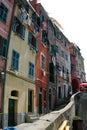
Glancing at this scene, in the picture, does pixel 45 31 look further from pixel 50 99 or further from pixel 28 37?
pixel 50 99

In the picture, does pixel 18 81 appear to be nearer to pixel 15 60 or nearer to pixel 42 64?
pixel 15 60

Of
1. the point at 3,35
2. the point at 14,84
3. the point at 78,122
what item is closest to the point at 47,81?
the point at 14,84

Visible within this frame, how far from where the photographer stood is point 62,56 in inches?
1411

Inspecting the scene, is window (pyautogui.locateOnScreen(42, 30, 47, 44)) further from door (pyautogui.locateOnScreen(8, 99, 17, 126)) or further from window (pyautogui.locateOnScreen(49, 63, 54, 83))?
door (pyautogui.locateOnScreen(8, 99, 17, 126))

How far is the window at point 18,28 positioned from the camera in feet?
65.2

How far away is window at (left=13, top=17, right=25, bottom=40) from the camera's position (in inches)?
783

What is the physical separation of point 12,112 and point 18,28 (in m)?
7.27

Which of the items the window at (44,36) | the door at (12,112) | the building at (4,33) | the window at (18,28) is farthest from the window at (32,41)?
the door at (12,112)

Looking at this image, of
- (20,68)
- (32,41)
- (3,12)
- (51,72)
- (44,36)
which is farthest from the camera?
(51,72)

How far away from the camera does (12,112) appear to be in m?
18.8

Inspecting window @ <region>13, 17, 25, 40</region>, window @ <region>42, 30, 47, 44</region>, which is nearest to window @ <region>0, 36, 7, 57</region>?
window @ <region>13, 17, 25, 40</region>

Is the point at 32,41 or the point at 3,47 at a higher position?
the point at 32,41

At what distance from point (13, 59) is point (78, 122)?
24.6 ft

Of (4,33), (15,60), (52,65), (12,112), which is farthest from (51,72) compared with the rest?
(4,33)
